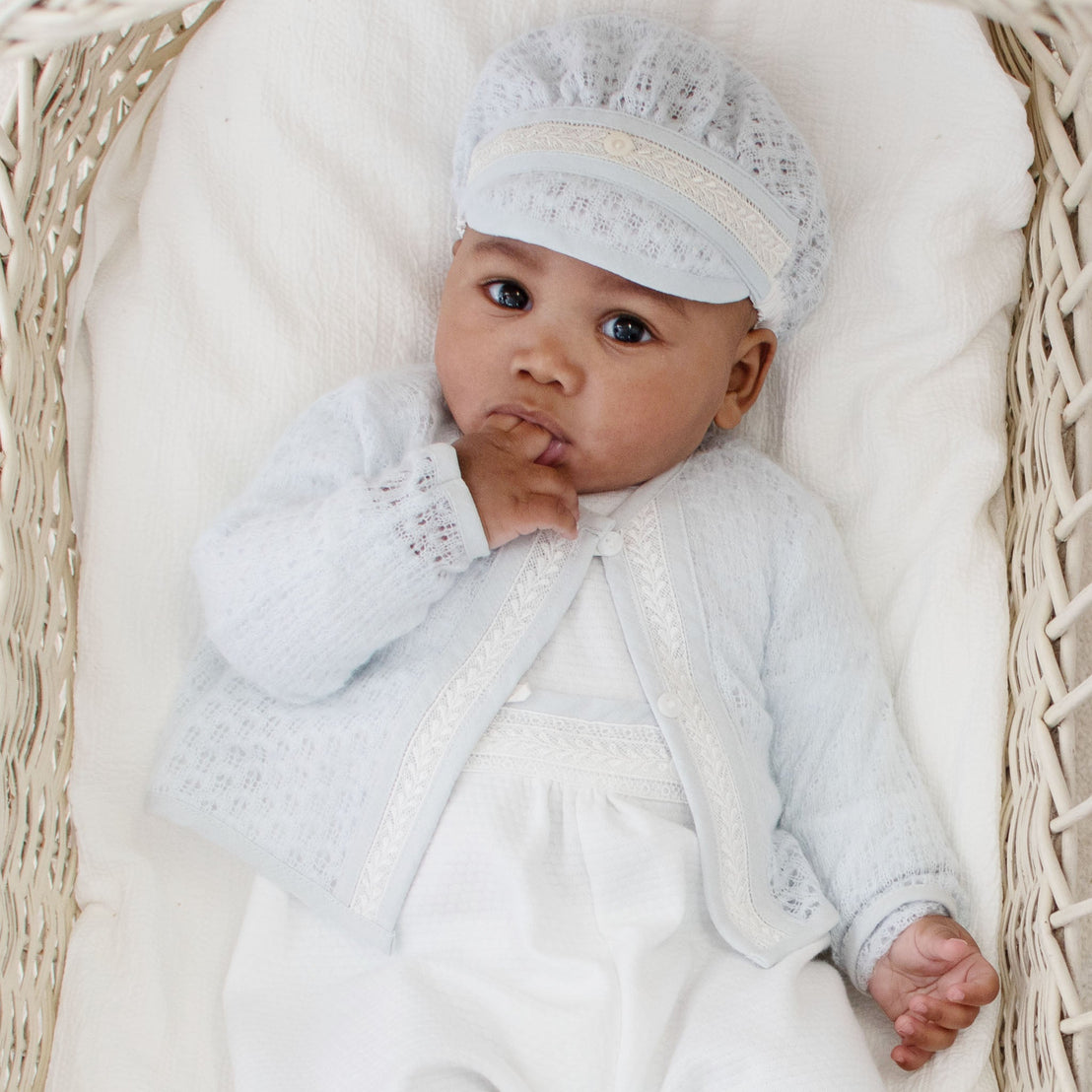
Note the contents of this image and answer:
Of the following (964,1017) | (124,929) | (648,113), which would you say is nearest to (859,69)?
(648,113)

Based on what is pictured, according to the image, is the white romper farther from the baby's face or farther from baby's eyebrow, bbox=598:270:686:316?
baby's eyebrow, bbox=598:270:686:316

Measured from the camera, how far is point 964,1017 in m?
1.04

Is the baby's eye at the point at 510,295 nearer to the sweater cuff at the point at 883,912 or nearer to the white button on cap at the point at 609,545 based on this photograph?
the white button on cap at the point at 609,545

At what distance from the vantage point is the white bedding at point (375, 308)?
48.3 inches

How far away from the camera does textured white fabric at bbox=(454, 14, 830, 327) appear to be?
1.11m

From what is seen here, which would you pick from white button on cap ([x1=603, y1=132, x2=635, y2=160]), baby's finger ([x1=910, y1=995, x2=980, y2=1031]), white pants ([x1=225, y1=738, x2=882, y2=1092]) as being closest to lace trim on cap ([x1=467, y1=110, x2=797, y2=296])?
white button on cap ([x1=603, y1=132, x2=635, y2=160])

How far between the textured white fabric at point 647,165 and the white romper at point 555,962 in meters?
0.33

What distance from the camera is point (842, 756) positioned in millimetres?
1195

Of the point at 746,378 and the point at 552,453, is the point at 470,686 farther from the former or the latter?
the point at 746,378

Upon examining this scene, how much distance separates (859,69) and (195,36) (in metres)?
0.68

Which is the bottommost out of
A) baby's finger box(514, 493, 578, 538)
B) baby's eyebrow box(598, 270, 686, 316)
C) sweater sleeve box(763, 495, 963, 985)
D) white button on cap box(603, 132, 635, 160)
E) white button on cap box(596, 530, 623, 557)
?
sweater sleeve box(763, 495, 963, 985)

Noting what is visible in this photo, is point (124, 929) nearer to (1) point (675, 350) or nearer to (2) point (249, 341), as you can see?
(2) point (249, 341)

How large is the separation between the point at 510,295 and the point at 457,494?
0.20 meters

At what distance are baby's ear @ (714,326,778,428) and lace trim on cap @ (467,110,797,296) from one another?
111mm
